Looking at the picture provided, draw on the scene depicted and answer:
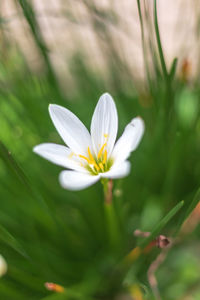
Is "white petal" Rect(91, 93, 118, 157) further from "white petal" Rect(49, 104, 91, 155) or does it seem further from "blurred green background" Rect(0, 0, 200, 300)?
"blurred green background" Rect(0, 0, 200, 300)

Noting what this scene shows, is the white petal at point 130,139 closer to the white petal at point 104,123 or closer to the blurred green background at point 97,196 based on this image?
the white petal at point 104,123

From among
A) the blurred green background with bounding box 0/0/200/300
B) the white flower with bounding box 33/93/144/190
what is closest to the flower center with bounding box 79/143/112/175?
the white flower with bounding box 33/93/144/190

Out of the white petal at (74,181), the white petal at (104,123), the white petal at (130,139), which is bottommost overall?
the white petal at (74,181)

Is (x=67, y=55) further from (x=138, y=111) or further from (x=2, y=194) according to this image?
(x=2, y=194)

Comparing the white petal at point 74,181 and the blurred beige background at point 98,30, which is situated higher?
the blurred beige background at point 98,30

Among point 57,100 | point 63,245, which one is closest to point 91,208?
point 63,245

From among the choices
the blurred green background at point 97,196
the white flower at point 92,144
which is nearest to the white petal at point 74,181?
the white flower at point 92,144

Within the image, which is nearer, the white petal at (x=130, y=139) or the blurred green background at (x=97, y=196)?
the white petal at (x=130, y=139)
